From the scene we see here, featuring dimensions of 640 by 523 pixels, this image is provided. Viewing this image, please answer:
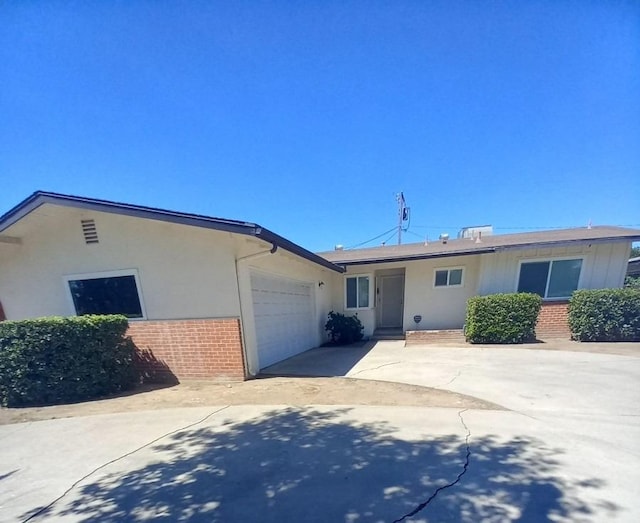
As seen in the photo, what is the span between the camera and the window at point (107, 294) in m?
6.49

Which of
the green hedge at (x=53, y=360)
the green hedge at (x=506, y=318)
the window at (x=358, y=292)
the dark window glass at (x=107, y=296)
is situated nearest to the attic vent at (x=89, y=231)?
the dark window glass at (x=107, y=296)

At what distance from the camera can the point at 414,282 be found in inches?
448

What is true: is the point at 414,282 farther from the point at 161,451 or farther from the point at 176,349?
the point at 161,451

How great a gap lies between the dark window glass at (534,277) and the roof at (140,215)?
28.7 feet

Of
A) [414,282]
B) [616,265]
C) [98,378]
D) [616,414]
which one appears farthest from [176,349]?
[616,265]

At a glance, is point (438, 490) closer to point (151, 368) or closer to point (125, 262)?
point (151, 368)

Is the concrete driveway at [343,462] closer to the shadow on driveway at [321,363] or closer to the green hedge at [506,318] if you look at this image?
the shadow on driveway at [321,363]

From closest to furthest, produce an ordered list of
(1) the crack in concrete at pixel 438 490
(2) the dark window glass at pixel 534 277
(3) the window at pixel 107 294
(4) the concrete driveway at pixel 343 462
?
(1) the crack in concrete at pixel 438 490 < (4) the concrete driveway at pixel 343 462 < (3) the window at pixel 107 294 < (2) the dark window glass at pixel 534 277

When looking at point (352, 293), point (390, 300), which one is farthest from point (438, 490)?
point (390, 300)

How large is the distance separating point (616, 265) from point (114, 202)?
1496 centimetres

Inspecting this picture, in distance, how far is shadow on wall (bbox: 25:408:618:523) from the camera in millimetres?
2174

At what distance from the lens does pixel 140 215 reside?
18.6 feet

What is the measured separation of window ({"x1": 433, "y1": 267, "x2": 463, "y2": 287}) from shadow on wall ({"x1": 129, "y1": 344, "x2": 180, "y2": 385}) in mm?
9665

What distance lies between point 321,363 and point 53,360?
5.65m
